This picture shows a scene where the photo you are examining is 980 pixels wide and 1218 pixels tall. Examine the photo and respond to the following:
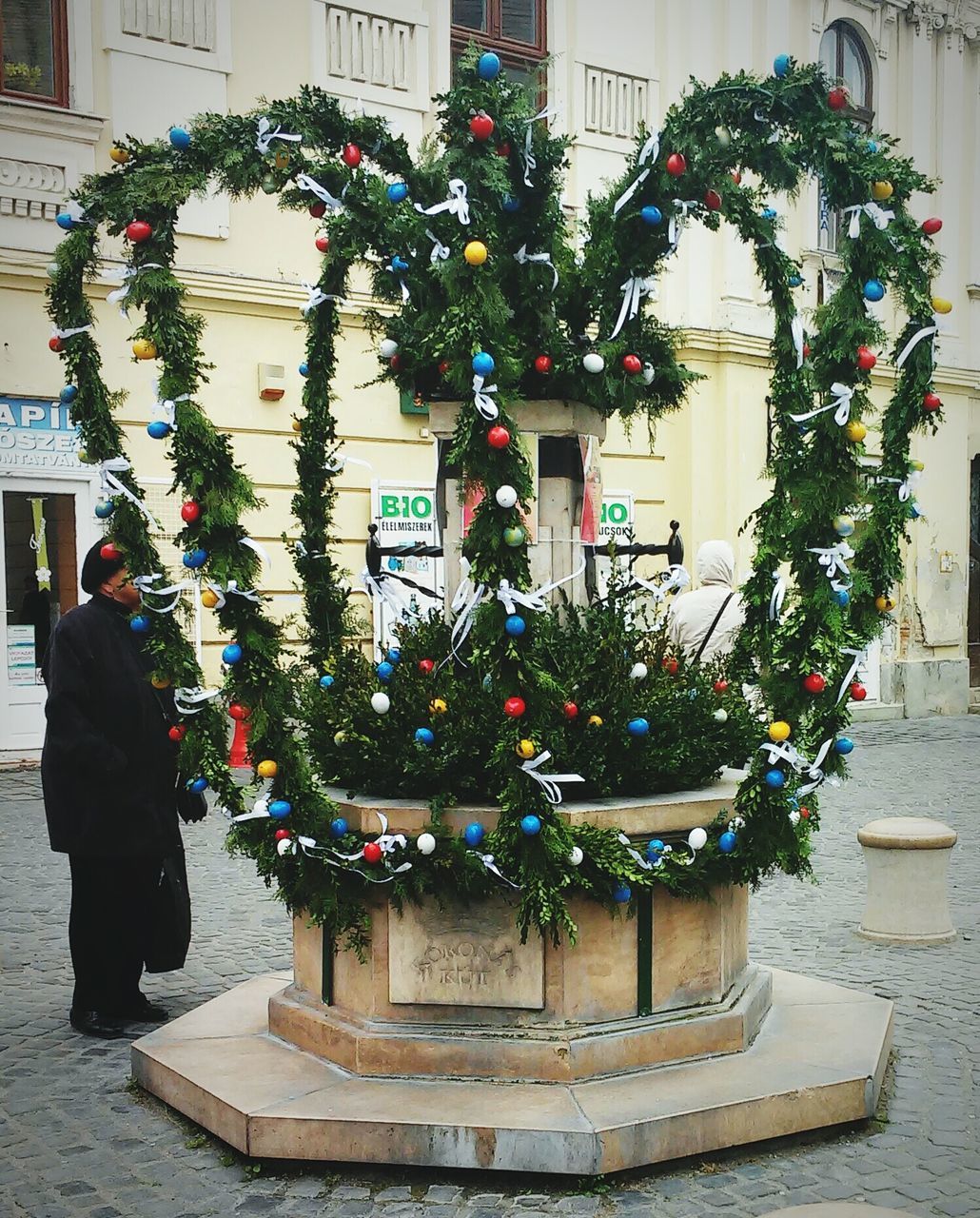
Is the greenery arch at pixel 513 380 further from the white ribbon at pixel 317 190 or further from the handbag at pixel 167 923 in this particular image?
the handbag at pixel 167 923

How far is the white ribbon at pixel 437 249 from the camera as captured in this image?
4352mm

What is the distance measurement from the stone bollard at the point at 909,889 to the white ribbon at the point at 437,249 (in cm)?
376

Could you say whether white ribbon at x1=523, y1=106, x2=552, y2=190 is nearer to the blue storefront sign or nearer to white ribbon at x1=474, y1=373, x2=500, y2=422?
white ribbon at x1=474, y1=373, x2=500, y2=422

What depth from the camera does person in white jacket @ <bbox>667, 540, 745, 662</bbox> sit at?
797 cm

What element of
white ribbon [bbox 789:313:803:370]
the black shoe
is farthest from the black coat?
white ribbon [bbox 789:313:803:370]

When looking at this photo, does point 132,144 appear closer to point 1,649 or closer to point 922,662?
point 1,649

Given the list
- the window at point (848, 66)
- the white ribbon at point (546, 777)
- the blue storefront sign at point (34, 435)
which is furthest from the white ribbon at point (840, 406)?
the window at point (848, 66)

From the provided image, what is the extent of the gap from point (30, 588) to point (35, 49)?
4208mm

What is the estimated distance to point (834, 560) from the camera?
4391 mm

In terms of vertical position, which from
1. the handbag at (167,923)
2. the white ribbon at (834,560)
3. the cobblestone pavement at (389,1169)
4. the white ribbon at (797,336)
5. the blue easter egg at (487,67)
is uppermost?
the blue easter egg at (487,67)

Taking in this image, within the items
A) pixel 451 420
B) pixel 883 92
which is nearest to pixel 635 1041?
pixel 451 420

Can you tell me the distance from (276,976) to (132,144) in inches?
117

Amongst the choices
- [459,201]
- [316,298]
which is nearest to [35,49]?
[316,298]

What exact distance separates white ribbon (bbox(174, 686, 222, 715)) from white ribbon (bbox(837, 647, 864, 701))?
189 centimetres
